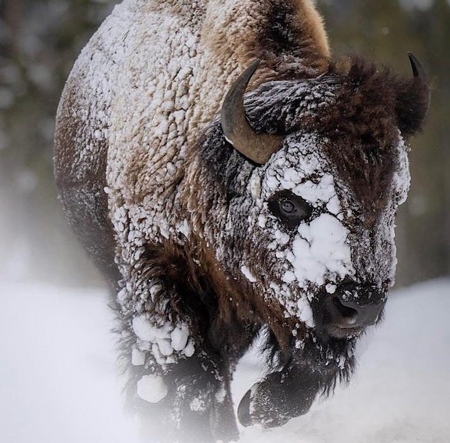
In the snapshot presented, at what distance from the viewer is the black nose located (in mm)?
982

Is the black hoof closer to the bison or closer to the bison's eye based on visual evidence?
the bison

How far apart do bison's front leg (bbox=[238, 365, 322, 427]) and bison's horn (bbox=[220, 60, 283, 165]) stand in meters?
0.47

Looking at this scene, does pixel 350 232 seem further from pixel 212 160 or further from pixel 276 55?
pixel 276 55

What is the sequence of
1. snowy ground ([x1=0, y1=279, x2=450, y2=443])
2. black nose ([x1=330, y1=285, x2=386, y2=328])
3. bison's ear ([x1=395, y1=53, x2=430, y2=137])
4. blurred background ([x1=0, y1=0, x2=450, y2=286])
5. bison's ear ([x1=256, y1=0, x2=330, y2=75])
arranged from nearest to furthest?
black nose ([x1=330, y1=285, x2=386, y2=328]) < bison's ear ([x1=395, y1=53, x2=430, y2=137]) < bison's ear ([x1=256, y1=0, x2=330, y2=75]) < snowy ground ([x1=0, y1=279, x2=450, y2=443]) < blurred background ([x1=0, y1=0, x2=450, y2=286])

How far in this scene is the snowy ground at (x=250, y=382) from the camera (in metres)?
1.49

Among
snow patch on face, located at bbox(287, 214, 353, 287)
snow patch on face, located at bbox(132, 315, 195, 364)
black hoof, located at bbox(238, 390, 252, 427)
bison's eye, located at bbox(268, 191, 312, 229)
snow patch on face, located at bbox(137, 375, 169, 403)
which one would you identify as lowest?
black hoof, located at bbox(238, 390, 252, 427)

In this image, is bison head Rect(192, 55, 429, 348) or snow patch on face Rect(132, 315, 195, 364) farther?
snow patch on face Rect(132, 315, 195, 364)

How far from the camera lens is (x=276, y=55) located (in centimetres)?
129

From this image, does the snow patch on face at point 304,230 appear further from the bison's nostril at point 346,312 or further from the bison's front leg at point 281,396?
the bison's front leg at point 281,396

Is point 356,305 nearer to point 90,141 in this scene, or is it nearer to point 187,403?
point 187,403

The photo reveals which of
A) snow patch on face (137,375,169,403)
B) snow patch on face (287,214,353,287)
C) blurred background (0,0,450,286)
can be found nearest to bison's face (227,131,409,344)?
snow patch on face (287,214,353,287)

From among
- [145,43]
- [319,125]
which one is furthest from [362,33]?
[319,125]

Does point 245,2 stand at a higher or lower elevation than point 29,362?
higher

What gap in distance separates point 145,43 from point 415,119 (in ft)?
2.30
